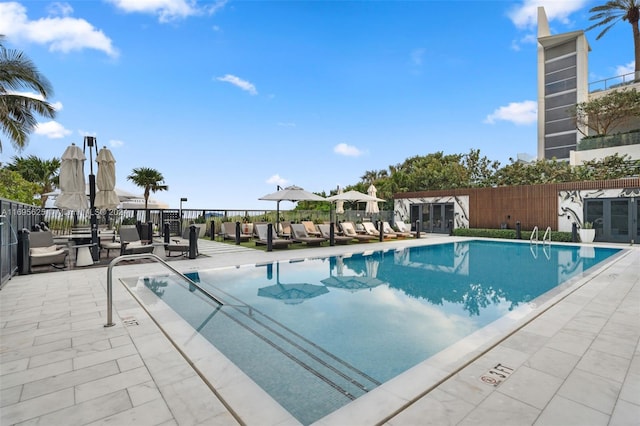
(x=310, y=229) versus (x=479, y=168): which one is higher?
(x=479, y=168)

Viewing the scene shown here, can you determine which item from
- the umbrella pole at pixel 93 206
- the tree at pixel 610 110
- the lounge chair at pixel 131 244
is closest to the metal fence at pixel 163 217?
the lounge chair at pixel 131 244

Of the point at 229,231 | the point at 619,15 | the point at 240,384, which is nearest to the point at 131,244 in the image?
the point at 229,231

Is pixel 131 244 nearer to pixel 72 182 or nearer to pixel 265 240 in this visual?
pixel 72 182

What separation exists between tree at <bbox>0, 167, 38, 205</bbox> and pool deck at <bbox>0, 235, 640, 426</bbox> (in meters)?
18.8

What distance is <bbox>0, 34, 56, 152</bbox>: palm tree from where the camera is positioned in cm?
1282

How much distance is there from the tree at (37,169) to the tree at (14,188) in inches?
130

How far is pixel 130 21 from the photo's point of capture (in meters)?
12.0

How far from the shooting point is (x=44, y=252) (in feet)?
25.8

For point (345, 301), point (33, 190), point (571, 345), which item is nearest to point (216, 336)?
point (345, 301)

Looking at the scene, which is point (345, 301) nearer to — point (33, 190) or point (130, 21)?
point (130, 21)

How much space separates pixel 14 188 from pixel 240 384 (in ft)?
80.0

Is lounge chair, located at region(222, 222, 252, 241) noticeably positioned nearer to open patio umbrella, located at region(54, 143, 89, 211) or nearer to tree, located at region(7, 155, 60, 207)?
open patio umbrella, located at region(54, 143, 89, 211)

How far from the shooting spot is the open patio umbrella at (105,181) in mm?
9305

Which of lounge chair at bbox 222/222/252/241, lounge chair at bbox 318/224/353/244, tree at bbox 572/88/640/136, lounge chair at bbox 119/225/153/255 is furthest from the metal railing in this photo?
lounge chair at bbox 119/225/153/255
